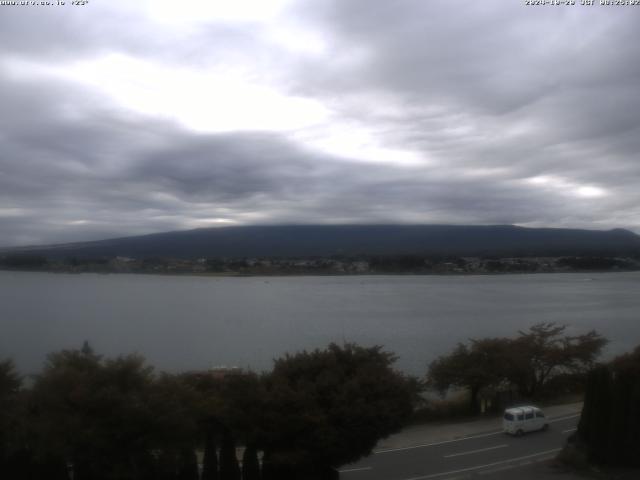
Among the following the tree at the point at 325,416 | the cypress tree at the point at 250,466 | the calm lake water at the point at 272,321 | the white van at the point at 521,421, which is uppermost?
the tree at the point at 325,416

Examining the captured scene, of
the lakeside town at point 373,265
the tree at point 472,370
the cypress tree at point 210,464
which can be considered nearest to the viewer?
the cypress tree at point 210,464

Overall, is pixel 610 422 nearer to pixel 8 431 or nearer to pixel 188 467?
pixel 188 467

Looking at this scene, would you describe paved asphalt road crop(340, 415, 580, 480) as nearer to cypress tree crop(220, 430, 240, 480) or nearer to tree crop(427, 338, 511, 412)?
cypress tree crop(220, 430, 240, 480)

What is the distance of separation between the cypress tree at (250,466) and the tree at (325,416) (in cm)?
21

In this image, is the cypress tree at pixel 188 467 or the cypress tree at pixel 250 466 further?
the cypress tree at pixel 250 466

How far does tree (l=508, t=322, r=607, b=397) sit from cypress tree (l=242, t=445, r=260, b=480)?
14283mm

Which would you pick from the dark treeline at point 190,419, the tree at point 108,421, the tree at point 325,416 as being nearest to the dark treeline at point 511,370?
the dark treeline at point 190,419

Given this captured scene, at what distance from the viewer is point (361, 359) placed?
12914mm

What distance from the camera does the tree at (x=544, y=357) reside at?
24.2 metres

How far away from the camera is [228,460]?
1129 centimetres

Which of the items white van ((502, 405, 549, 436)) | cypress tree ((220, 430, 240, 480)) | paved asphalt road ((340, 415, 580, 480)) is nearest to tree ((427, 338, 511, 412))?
paved asphalt road ((340, 415, 580, 480))

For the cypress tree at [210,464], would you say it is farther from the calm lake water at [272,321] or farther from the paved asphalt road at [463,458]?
the calm lake water at [272,321]

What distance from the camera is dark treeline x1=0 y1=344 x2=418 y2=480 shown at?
32.6ft

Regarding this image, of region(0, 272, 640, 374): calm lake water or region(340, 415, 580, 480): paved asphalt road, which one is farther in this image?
region(0, 272, 640, 374): calm lake water
